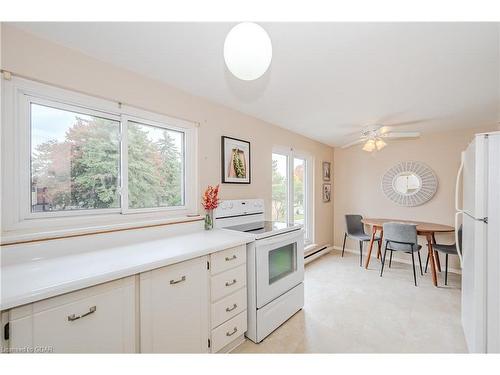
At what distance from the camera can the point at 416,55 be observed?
1465 mm

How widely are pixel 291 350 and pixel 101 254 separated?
5.09 feet

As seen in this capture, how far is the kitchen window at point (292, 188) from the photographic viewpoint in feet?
10.5

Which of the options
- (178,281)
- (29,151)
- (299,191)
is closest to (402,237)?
(299,191)

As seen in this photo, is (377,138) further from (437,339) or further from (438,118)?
(437,339)

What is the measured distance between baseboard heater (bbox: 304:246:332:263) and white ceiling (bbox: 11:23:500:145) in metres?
2.35

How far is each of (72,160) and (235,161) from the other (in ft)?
4.72

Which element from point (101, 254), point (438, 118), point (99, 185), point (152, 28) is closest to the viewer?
point (152, 28)

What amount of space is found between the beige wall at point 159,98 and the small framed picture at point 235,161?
7cm

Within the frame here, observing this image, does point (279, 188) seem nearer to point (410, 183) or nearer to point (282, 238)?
point (282, 238)

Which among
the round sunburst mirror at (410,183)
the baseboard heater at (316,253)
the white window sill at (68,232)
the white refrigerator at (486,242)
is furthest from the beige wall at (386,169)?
the white window sill at (68,232)

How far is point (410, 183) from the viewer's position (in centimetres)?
363

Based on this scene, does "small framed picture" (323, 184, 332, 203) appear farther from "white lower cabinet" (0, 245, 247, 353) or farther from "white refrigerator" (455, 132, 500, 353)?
"white lower cabinet" (0, 245, 247, 353)

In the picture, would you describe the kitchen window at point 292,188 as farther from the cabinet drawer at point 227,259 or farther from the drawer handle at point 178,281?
the drawer handle at point 178,281
